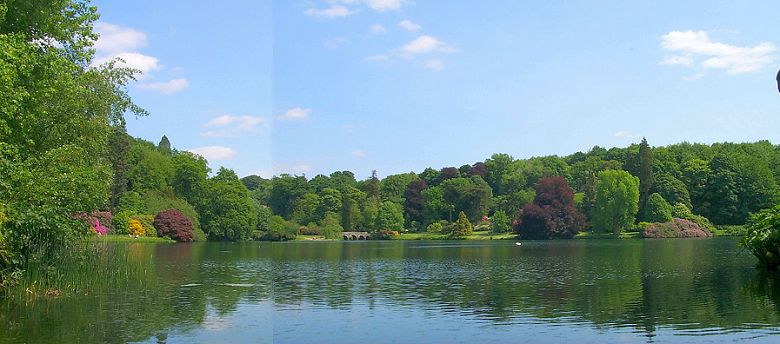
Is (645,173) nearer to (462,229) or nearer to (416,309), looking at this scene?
(462,229)

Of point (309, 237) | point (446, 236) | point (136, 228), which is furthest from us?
point (309, 237)

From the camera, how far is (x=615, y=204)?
8906cm

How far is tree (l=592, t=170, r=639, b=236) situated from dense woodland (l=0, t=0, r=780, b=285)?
0.17m

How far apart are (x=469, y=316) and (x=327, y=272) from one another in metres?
15.8

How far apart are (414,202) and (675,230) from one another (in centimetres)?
4382

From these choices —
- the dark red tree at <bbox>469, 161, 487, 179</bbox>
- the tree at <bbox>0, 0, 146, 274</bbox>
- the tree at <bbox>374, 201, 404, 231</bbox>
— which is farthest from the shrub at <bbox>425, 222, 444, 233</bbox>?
the tree at <bbox>0, 0, 146, 274</bbox>

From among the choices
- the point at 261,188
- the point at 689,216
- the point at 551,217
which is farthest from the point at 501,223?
the point at 261,188

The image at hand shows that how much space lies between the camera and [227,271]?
105ft

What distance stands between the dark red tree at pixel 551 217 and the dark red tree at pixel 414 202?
23267mm

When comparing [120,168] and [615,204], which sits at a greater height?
[120,168]

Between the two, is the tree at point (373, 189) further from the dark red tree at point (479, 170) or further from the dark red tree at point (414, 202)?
the dark red tree at point (479, 170)

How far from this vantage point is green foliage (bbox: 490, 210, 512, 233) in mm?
99938

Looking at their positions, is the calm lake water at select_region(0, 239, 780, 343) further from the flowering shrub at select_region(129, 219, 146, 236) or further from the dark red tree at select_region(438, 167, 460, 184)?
the dark red tree at select_region(438, 167, 460, 184)

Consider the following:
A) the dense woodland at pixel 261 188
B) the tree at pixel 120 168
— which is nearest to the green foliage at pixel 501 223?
the dense woodland at pixel 261 188
